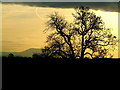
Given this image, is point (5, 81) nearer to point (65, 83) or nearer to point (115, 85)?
point (65, 83)

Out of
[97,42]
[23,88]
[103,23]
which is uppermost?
[103,23]

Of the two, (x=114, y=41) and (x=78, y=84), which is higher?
(x=114, y=41)

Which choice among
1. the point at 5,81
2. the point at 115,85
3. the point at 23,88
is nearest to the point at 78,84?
the point at 115,85

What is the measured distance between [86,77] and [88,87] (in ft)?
2.33

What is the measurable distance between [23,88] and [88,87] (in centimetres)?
289

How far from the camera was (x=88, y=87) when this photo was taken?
1245cm

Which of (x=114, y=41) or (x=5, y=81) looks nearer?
(x=5, y=81)

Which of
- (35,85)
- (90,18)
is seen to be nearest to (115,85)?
(35,85)

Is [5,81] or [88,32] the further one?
[88,32]

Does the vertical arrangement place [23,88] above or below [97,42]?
below

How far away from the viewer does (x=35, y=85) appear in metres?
12.6

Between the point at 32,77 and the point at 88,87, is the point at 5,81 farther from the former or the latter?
the point at 88,87

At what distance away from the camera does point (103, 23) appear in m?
30.9

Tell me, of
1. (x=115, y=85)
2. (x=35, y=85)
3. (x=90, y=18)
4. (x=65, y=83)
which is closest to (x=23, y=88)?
(x=35, y=85)
